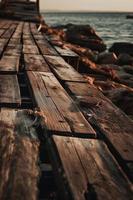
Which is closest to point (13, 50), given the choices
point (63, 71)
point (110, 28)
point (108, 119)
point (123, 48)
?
point (63, 71)

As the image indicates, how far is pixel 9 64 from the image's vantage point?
518 centimetres

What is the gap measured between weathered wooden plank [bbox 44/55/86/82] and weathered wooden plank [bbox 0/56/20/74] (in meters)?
0.50

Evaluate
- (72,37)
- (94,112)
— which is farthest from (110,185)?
(72,37)

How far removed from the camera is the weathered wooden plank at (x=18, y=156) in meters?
1.89

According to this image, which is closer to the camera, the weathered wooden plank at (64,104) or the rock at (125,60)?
the weathered wooden plank at (64,104)

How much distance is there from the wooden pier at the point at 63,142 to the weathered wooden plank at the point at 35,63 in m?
0.54

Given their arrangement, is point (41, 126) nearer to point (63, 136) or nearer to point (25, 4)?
point (63, 136)

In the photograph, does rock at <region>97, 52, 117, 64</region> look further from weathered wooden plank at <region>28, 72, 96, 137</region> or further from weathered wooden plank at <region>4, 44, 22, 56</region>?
weathered wooden plank at <region>28, 72, 96, 137</region>

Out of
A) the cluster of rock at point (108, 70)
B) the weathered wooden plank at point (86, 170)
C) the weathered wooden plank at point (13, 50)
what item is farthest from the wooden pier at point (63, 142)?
the weathered wooden plank at point (13, 50)

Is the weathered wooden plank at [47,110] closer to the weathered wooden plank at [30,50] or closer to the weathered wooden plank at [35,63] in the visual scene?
the weathered wooden plank at [35,63]

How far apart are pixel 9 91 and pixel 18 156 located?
154 cm

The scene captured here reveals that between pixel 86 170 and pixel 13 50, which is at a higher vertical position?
pixel 86 170

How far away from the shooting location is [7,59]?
5.59m

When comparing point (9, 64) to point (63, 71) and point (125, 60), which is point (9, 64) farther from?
point (125, 60)
